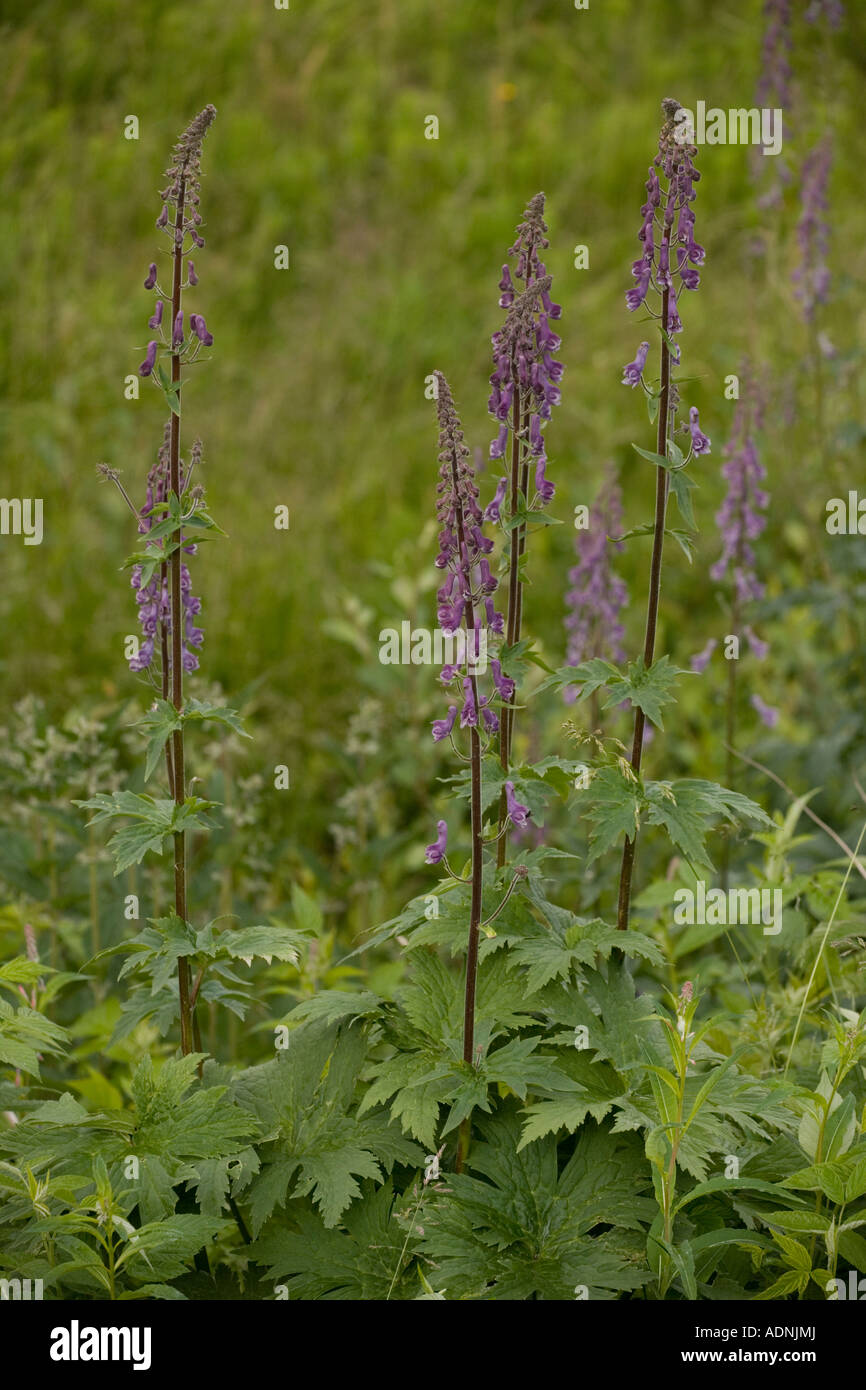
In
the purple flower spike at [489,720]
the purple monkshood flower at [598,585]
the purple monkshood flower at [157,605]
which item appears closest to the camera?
the purple flower spike at [489,720]

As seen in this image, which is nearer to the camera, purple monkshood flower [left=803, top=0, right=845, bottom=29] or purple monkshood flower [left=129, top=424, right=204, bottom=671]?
purple monkshood flower [left=129, top=424, right=204, bottom=671]

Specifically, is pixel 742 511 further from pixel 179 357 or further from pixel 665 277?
A: pixel 179 357

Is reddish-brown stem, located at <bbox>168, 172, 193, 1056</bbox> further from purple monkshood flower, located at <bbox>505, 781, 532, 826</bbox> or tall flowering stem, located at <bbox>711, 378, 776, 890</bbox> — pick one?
tall flowering stem, located at <bbox>711, 378, 776, 890</bbox>

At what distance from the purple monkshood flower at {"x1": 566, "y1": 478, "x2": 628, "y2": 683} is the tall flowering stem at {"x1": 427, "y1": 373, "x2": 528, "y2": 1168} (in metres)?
1.43

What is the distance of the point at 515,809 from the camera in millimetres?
2516

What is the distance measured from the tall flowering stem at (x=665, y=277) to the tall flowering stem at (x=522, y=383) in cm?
16

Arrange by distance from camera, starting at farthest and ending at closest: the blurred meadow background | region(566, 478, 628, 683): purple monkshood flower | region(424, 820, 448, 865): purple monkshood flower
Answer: the blurred meadow background, region(566, 478, 628, 683): purple monkshood flower, region(424, 820, 448, 865): purple monkshood flower

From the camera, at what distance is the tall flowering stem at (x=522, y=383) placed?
2.51 m

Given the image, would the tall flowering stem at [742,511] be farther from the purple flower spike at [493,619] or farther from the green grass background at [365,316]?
the purple flower spike at [493,619]

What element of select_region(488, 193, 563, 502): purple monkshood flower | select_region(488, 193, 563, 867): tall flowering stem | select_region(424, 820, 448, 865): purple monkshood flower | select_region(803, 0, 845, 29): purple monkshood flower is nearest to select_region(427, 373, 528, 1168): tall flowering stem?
select_region(424, 820, 448, 865): purple monkshood flower

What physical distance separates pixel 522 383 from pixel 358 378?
17.6ft

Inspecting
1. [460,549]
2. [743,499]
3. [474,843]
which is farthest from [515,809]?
[743,499]

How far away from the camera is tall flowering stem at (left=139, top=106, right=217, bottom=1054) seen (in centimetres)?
249

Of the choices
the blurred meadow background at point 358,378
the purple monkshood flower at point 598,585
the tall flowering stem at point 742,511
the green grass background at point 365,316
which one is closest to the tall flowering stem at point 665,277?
the blurred meadow background at point 358,378
